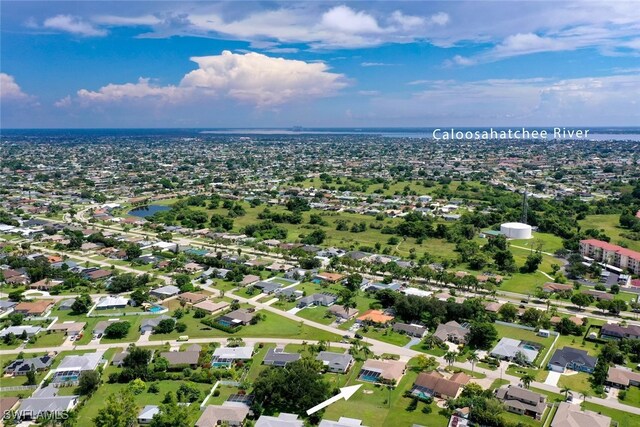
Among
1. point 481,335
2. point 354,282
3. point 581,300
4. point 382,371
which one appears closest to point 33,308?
point 354,282

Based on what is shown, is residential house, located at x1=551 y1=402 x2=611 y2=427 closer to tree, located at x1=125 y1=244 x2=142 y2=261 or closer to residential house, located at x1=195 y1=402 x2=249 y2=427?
residential house, located at x1=195 y1=402 x2=249 y2=427

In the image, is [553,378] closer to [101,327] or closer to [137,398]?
[137,398]

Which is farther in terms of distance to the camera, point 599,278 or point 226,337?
point 599,278

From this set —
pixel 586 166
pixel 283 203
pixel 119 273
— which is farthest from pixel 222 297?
pixel 586 166

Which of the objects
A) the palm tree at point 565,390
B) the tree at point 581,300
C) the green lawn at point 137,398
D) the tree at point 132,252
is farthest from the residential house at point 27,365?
the tree at point 581,300

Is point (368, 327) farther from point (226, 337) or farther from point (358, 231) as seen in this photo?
point (358, 231)

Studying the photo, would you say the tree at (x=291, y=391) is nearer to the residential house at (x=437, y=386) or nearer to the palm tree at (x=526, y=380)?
the residential house at (x=437, y=386)
